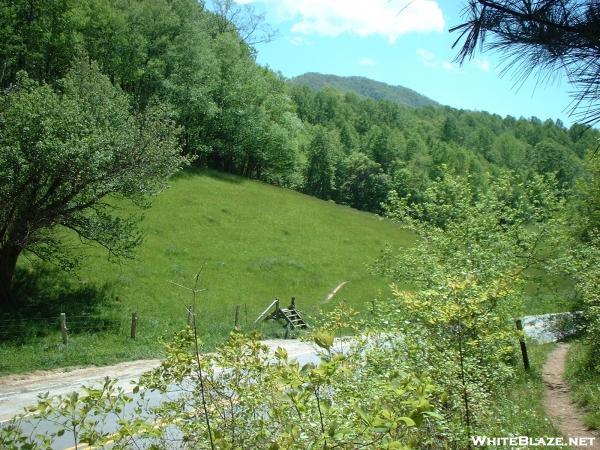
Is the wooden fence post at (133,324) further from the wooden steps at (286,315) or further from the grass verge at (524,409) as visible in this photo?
the grass verge at (524,409)

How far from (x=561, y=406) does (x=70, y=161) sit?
59.9ft

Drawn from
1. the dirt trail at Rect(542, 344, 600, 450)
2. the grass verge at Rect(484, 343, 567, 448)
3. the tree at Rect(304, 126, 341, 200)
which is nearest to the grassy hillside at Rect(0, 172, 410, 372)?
the grass verge at Rect(484, 343, 567, 448)

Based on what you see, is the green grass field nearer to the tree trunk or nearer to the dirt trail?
the tree trunk

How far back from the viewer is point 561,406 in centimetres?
1172

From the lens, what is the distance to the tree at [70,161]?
19.3m

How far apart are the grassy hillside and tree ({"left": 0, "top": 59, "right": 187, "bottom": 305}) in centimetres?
299

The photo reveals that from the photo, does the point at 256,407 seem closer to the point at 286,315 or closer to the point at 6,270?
the point at 6,270

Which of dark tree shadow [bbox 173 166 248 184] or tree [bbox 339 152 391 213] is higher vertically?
tree [bbox 339 152 391 213]

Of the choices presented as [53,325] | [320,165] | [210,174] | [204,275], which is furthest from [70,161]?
[320,165]

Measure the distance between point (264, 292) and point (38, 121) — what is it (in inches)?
678

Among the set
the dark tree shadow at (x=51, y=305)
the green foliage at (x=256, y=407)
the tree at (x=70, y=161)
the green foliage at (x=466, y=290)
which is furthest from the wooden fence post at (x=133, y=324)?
the green foliage at (x=256, y=407)

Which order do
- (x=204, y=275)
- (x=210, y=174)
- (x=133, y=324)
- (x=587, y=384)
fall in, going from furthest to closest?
(x=210, y=174) → (x=204, y=275) → (x=133, y=324) → (x=587, y=384)

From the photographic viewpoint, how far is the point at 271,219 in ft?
148

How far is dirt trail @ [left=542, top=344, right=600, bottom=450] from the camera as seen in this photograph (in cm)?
977
